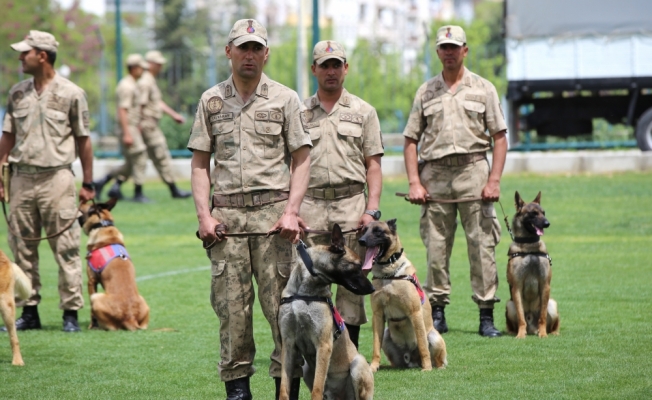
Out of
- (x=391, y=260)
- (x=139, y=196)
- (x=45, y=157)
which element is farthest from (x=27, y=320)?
(x=139, y=196)

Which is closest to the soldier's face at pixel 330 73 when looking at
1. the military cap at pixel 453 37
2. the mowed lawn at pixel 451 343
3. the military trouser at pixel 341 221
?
the military trouser at pixel 341 221

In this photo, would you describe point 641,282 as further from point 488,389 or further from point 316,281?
point 316,281

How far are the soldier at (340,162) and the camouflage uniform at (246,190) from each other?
1.11 meters

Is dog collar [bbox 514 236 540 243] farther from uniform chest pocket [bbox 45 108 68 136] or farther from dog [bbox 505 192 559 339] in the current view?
uniform chest pocket [bbox 45 108 68 136]

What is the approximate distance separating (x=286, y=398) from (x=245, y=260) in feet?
2.73

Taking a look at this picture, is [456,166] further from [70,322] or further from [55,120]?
[70,322]

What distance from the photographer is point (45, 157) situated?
8672 millimetres

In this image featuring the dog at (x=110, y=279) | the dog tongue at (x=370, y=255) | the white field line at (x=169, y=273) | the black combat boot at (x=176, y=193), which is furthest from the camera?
the black combat boot at (x=176, y=193)

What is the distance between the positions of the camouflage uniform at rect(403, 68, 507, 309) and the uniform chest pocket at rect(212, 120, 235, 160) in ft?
9.10

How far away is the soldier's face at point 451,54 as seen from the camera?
8188 millimetres

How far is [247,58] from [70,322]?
162 inches

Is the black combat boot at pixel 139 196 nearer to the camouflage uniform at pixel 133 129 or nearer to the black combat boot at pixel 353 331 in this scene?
the camouflage uniform at pixel 133 129

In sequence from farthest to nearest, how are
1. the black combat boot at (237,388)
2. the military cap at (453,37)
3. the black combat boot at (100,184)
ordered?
the black combat boot at (100,184)
the military cap at (453,37)
the black combat boot at (237,388)

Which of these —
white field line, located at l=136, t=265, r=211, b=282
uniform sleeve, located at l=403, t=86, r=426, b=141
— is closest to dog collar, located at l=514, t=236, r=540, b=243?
uniform sleeve, located at l=403, t=86, r=426, b=141
